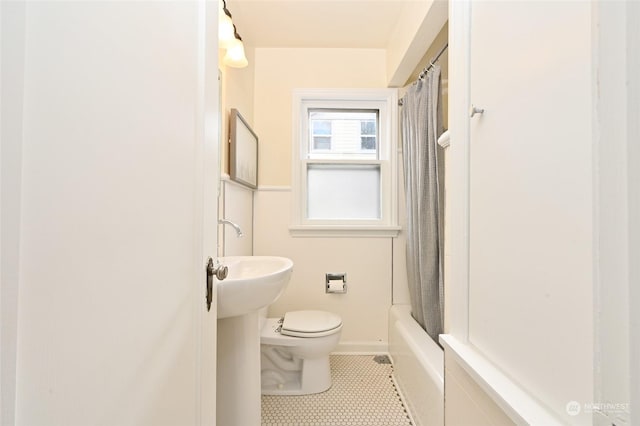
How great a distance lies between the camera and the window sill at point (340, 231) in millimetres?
2154

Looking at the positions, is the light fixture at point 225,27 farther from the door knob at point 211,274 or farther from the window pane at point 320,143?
the door knob at point 211,274

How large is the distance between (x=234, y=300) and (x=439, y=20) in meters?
1.56

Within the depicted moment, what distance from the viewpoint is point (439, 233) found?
1568 mm

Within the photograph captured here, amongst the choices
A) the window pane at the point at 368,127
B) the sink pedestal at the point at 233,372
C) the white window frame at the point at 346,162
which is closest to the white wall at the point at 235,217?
the white window frame at the point at 346,162

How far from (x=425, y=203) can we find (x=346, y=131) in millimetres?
939

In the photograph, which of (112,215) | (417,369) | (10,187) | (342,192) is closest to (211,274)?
(112,215)

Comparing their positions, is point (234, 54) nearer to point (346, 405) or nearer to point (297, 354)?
point (297, 354)

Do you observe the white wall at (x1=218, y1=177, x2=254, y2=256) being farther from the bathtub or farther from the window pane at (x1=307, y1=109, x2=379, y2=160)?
the bathtub

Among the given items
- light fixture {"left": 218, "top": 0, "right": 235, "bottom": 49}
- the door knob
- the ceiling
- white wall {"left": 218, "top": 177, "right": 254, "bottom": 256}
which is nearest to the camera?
the door knob

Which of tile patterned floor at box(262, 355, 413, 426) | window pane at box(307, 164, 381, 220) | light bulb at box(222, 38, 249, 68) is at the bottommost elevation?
tile patterned floor at box(262, 355, 413, 426)

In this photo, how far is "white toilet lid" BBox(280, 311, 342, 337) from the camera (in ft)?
5.26

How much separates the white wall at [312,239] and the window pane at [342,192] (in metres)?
0.20

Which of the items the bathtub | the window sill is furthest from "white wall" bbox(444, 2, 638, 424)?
the window sill

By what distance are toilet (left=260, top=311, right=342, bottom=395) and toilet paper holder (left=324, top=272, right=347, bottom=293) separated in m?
0.41
